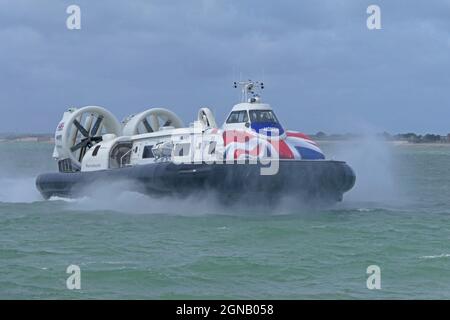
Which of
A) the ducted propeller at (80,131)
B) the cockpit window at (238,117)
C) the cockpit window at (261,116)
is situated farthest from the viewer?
the ducted propeller at (80,131)

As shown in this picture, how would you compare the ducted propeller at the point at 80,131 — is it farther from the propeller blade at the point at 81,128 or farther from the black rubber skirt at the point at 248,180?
the black rubber skirt at the point at 248,180

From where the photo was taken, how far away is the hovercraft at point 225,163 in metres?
14.7

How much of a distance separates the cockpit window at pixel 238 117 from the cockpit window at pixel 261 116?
126 millimetres

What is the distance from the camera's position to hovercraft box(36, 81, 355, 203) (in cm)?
1471

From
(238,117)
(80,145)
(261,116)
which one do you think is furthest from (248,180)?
(80,145)

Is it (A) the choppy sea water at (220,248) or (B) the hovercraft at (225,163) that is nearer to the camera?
(A) the choppy sea water at (220,248)

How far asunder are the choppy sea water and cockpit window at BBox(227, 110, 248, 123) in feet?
6.44

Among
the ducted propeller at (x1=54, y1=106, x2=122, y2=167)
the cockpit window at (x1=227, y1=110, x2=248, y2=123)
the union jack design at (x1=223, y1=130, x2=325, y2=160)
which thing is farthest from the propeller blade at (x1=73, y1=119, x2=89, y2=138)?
the union jack design at (x1=223, y1=130, x2=325, y2=160)

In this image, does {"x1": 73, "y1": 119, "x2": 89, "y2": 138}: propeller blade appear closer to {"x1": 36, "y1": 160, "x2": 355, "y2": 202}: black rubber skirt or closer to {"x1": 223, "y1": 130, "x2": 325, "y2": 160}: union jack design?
{"x1": 36, "y1": 160, "x2": 355, "y2": 202}: black rubber skirt

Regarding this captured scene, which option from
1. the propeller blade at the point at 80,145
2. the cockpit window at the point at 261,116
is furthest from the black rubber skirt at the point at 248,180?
the propeller blade at the point at 80,145

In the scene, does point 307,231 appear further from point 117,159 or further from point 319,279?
point 117,159

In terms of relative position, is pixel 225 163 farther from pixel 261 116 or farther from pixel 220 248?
pixel 220 248

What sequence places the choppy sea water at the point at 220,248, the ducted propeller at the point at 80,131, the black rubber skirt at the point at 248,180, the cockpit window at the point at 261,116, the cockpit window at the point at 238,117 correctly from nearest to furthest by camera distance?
the choppy sea water at the point at 220,248 < the black rubber skirt at the point at 248,180 < the cockpit window at the point at 261,116 < the cockpit window at the point at 238,117 < the ducted propeller at the point at 80,131
